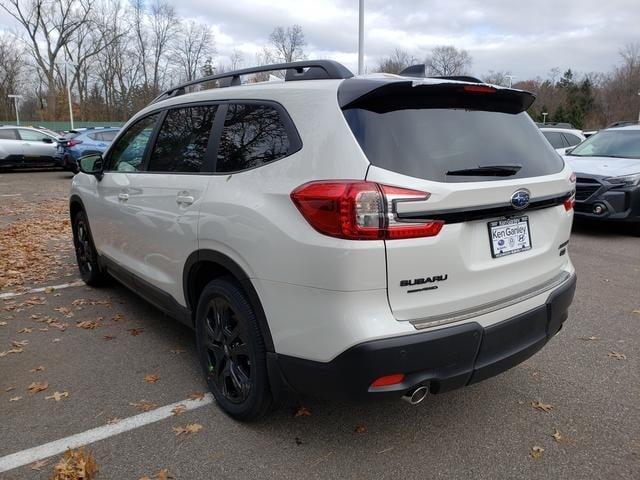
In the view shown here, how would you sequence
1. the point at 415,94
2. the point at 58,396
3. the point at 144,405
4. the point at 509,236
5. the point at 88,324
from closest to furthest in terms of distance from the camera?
1. the point at 415,94
2. the point at 509,236
3. the point at 144,405
4. the point at 58,396
5. the point at 88,324

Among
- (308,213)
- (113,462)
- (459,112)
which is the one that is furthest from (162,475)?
(459,112)

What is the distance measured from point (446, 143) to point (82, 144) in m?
16.8

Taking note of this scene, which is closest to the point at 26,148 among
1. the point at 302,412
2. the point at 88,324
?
the point at 88,324

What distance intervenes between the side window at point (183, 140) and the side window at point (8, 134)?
58.5ft

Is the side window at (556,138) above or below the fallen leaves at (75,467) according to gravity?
above

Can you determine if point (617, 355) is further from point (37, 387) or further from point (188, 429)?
point (37, 387)

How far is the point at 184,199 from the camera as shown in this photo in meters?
3.13

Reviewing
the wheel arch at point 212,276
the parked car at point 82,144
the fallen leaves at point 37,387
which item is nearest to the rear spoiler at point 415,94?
the wheel arch at point 212,276

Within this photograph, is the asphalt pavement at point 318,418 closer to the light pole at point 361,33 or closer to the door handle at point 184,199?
the door handle at point 184,199

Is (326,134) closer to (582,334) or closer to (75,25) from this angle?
(582,334)

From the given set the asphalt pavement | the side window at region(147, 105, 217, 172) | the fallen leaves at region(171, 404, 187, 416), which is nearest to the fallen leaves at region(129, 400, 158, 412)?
the asphalt pavement

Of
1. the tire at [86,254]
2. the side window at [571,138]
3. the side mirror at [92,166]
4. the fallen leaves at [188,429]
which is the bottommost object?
the fallen leaves at [188,429]

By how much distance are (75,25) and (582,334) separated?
6062cm

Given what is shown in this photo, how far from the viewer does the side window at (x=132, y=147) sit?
13.0ft
